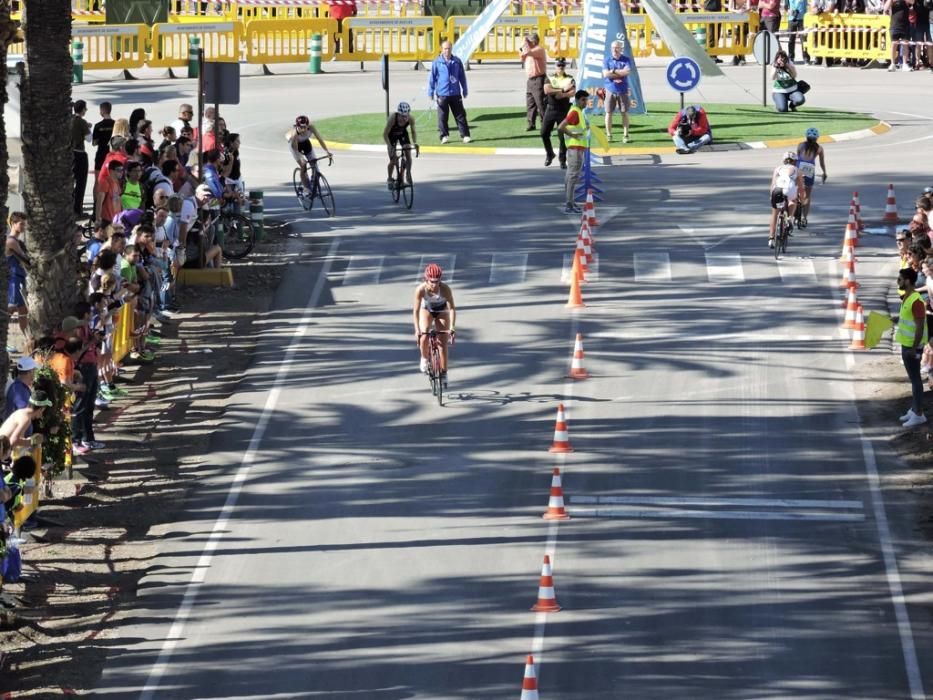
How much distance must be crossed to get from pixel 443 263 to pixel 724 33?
27.0 metres

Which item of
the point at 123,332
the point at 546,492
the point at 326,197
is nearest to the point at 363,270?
the point at 326,197

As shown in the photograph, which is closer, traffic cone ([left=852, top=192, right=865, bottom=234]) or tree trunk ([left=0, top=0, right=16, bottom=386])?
tree trunk ([left=0, top=0, right=16, bottom=386])

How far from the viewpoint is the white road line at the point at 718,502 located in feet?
58.4

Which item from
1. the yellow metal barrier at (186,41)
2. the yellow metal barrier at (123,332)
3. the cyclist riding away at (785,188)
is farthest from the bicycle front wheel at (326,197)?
the yellow metal barrier at (186,41)

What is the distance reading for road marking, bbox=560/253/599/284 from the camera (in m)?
26.4

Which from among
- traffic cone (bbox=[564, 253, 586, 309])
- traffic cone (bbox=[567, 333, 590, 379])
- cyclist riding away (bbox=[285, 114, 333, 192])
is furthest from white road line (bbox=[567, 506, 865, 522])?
cyclist riding away (bbox=[285, 114, 333, 192])

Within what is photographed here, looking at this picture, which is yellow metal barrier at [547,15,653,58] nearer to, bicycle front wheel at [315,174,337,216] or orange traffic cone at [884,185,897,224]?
bicycle front wheel at [315,174,337,216]

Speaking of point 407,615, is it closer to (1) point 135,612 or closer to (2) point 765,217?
(1) point 135,612

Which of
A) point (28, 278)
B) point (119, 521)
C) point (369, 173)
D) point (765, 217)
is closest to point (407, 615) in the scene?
point (119, 521)

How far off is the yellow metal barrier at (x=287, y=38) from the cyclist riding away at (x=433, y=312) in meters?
31.5

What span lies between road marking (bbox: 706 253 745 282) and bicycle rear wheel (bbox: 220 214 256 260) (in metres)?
6.89

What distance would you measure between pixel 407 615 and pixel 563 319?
976 centimetres

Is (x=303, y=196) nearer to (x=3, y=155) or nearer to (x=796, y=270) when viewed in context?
(x=796, y=270)

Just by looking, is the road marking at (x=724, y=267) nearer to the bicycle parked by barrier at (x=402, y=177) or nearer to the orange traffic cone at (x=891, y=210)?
the orange traffic cone at (x=891, y=210)
